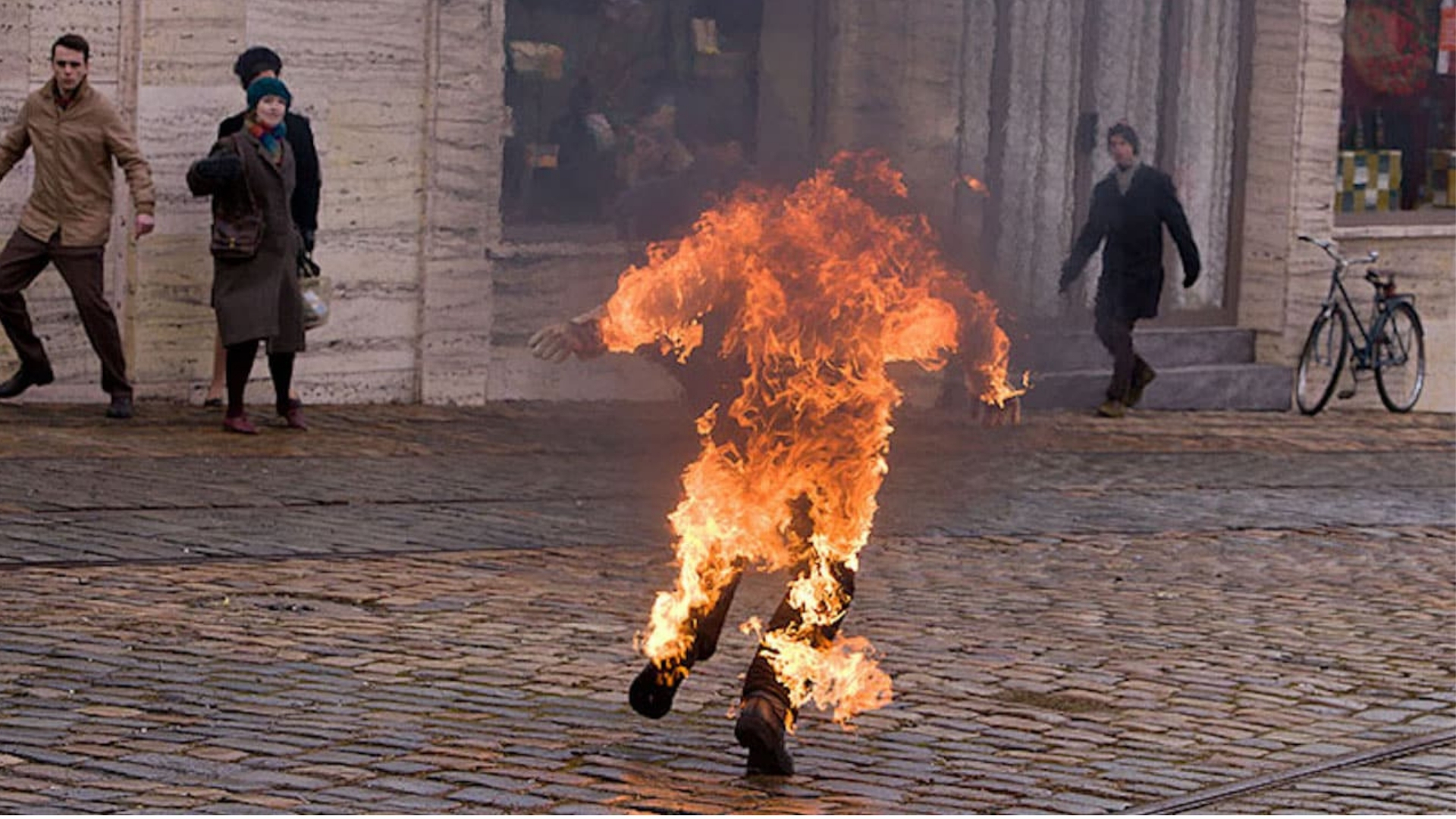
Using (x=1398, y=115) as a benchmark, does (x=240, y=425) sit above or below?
below

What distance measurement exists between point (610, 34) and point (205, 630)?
340 inches

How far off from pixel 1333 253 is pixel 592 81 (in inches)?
284

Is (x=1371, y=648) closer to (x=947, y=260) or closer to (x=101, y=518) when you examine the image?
(x=947, y=260)

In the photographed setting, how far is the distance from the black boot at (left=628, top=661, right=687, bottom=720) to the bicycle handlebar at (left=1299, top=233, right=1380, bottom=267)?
1469 centimetres

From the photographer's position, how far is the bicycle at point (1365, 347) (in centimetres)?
2097

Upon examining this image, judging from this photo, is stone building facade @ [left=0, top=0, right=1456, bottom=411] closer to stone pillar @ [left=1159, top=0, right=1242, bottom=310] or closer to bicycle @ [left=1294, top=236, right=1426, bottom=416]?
stone pillar @ [left=1159, top=0, right=1242, bottom=310]

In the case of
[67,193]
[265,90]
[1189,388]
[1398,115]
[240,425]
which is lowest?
[1189,388]

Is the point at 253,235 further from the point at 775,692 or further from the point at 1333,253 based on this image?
the point at 1333,253

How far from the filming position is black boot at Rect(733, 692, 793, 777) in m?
7.20

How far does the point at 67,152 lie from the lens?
47.2 ft

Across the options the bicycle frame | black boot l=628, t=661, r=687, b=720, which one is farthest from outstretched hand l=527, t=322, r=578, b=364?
the bicycle frame

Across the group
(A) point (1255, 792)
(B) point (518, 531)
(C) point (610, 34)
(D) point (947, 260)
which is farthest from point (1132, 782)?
(C) point (610, 34)

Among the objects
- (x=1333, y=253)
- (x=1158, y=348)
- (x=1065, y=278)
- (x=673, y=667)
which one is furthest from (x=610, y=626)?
(x=1333, y=253)

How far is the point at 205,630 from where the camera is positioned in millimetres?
8953
